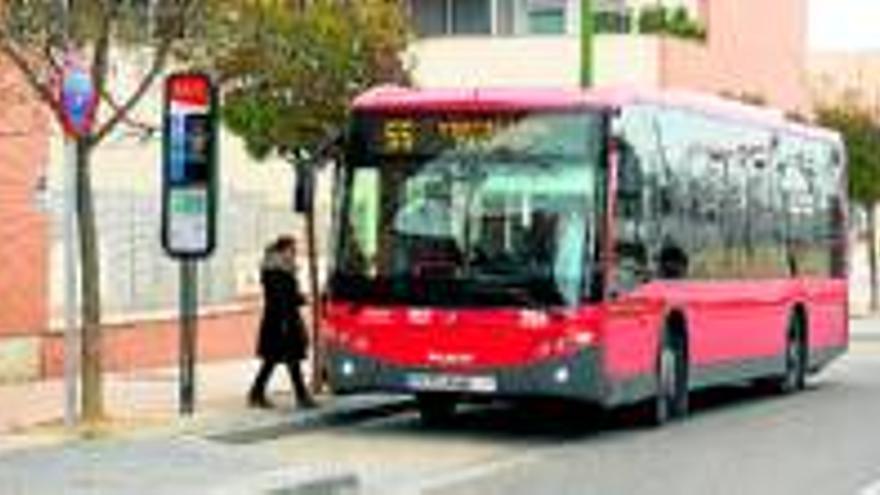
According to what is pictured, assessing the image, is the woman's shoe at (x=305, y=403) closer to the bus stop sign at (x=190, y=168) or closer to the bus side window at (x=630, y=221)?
the bus stop sign at (x=190, y=168)

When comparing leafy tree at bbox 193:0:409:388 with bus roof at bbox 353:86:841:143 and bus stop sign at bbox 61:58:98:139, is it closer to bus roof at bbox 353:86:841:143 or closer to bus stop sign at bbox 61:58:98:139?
bus roof at bbox 353:86:841:143

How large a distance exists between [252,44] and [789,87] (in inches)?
1589

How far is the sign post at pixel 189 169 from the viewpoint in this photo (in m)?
22.1

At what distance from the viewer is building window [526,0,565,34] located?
5669 cm

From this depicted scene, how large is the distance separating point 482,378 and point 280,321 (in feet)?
9.15

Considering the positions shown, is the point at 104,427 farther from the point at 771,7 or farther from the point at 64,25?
the point at 771,7

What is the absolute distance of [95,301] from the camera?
21.4 metres

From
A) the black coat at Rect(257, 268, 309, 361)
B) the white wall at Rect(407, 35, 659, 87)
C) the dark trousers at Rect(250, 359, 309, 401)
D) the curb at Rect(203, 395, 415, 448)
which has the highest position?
the white wall at Rect(407, 35, 659, 87)

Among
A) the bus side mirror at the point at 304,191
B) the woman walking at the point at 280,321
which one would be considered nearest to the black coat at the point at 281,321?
the woman walking at the point at 280,321

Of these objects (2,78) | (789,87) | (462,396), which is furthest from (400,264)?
(789,87)

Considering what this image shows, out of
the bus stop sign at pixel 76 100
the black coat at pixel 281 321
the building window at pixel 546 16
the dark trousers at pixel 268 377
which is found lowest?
the dark trousers at pixel 268 377

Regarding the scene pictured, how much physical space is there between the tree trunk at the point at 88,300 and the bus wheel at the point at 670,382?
16.8 ft

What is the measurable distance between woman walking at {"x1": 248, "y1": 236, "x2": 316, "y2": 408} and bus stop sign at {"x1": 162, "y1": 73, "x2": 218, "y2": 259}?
56.5 inches

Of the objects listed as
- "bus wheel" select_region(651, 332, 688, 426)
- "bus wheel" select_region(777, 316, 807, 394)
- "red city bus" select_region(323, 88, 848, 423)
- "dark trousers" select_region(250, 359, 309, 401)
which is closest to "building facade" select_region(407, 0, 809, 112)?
"bus wheel" select_region(777, 316, 807, 394)
